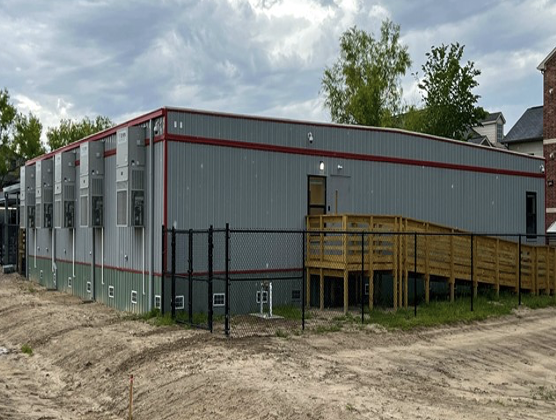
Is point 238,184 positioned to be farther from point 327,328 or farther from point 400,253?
point 327,328

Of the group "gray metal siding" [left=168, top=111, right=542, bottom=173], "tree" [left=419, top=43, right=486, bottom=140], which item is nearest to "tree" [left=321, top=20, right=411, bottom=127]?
"tree" [left=419, top=43, right=486, bottom=140]

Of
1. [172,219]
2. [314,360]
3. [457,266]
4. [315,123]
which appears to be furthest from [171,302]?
[457,266]

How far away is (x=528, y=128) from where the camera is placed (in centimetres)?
4662

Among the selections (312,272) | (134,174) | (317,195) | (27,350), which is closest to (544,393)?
(312,272)

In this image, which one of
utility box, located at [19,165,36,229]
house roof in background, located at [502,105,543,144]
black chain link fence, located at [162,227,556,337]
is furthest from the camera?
house roof in background, located at [502,105,543,144]

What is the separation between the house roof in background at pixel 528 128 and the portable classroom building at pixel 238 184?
20.8 meters

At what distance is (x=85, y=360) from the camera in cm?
1401

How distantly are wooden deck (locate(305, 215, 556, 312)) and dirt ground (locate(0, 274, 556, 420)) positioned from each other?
2426 millimetres

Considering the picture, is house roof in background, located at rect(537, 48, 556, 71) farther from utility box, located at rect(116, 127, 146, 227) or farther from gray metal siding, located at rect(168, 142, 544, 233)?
utility box, located at rect(116, 127, 146, 227)

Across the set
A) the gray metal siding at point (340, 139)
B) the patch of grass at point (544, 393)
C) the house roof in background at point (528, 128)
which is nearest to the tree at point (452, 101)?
the house roof in background at point (528, 128)

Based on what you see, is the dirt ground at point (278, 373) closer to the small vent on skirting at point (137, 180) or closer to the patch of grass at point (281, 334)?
the patch of grass at point (281, 334)

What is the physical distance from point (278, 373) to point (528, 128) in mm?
40549

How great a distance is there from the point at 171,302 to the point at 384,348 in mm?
5664

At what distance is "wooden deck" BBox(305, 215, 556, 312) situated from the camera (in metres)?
17.9
